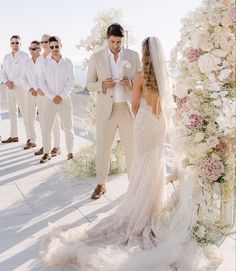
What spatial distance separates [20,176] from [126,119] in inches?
97.1

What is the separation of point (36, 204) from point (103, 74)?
77.6 inches

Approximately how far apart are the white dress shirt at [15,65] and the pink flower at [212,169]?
20.8ft

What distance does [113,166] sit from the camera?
7.39 meters

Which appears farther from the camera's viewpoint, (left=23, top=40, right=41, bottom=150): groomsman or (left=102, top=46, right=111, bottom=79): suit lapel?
(left=23, top=40, right=41, bottom=150): groomsman

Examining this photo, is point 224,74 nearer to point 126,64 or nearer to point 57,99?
point 126,64

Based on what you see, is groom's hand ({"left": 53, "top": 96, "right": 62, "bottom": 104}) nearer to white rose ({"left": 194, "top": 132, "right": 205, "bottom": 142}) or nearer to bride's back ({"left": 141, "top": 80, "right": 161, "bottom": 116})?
bride's back ({"left": 141, "top": 80, "right": 161, "bottom": 116})

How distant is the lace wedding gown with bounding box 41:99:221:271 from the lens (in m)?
3.95

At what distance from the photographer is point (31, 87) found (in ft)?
30.1

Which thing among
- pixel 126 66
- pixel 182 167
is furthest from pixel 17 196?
pixel 182 167

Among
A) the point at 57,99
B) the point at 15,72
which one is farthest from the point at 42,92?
the point at 15,72

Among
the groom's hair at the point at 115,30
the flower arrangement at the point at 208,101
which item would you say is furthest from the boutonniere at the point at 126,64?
the flower arrangement at the point at 208,101

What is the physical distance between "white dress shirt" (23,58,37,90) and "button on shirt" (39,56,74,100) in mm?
841

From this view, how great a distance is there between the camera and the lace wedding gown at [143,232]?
3.95 m

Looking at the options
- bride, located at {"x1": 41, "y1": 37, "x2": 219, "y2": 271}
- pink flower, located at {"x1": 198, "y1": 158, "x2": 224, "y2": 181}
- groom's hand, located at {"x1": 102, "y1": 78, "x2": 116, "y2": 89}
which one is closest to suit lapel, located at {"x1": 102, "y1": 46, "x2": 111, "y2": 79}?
groom's hand, located at {"x1": 102, "y1": 78, "x2": 116, "y2": 89}
